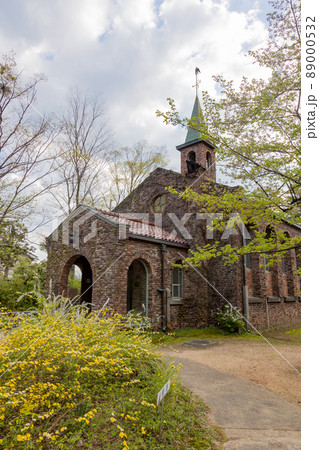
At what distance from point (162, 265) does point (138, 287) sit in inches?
63.4

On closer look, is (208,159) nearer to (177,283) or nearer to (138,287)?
(177,283)

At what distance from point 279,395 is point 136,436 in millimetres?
3339

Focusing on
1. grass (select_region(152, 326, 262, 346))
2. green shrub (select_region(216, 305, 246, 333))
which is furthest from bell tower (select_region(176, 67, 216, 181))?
grass (select_region(152, 326, 262, 346))

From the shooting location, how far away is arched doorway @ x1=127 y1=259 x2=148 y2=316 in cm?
1194

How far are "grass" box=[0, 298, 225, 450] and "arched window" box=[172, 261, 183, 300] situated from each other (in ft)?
27.5

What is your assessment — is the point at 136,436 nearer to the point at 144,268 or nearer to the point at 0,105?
the point at 144,268

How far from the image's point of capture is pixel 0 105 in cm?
1076

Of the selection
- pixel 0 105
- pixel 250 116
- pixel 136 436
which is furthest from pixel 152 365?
pixel 0 105

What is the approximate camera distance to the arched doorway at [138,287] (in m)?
11.9

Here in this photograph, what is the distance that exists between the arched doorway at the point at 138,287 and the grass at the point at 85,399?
736 cm

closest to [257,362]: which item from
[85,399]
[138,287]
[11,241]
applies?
[85,399]

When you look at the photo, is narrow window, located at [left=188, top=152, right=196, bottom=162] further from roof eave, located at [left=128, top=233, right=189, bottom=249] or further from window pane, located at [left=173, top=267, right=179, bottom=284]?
window pane, located at [left=173, top=267, right=179, bottom=284]

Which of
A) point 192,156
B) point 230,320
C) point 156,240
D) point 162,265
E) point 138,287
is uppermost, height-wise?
point 192,156

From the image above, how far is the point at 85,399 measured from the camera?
3250 mm
